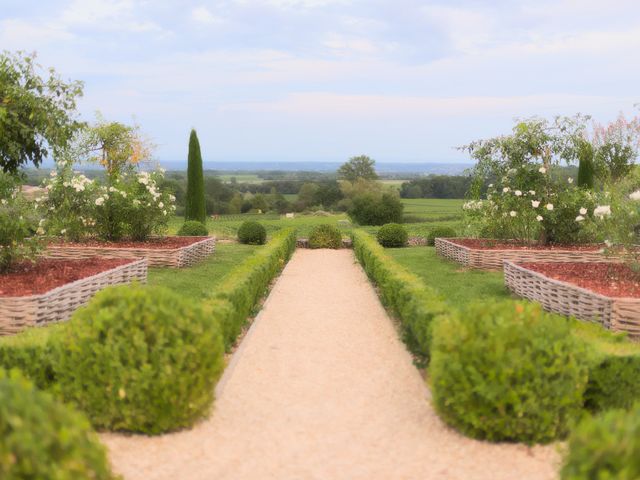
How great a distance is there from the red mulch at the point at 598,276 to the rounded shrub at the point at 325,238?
1044 cm

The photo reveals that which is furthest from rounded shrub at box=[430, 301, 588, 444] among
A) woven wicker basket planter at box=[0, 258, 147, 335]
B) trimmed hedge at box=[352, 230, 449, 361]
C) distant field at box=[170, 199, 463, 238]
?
distant field at box=[170, 199, 463, 238]

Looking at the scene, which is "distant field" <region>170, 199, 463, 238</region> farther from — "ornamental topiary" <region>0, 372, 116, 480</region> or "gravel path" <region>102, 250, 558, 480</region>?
"ornamental topiary" <region>0, 372, 116, 480</region>

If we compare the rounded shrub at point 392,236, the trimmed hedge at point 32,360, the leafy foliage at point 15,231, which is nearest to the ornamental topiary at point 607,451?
the trimmed hedge at point 32,360

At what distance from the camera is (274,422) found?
509cm

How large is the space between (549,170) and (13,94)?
35.1 feet

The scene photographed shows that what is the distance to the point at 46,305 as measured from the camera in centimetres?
742

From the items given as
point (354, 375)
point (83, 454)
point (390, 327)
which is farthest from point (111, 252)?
point (83, 454)

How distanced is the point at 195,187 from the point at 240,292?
53.3 feet

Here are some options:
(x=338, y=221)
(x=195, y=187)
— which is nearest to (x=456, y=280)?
(x=195, y=187)

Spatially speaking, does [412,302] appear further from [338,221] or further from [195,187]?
[338,221]

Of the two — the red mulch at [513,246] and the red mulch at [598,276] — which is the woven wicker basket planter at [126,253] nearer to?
the red mulch at [513,246]

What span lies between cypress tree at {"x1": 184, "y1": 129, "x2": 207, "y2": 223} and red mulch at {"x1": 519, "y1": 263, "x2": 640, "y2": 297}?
14.5 meters

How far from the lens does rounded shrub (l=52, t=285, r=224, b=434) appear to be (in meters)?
4.52

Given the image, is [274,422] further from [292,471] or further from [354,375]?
[354,375]
